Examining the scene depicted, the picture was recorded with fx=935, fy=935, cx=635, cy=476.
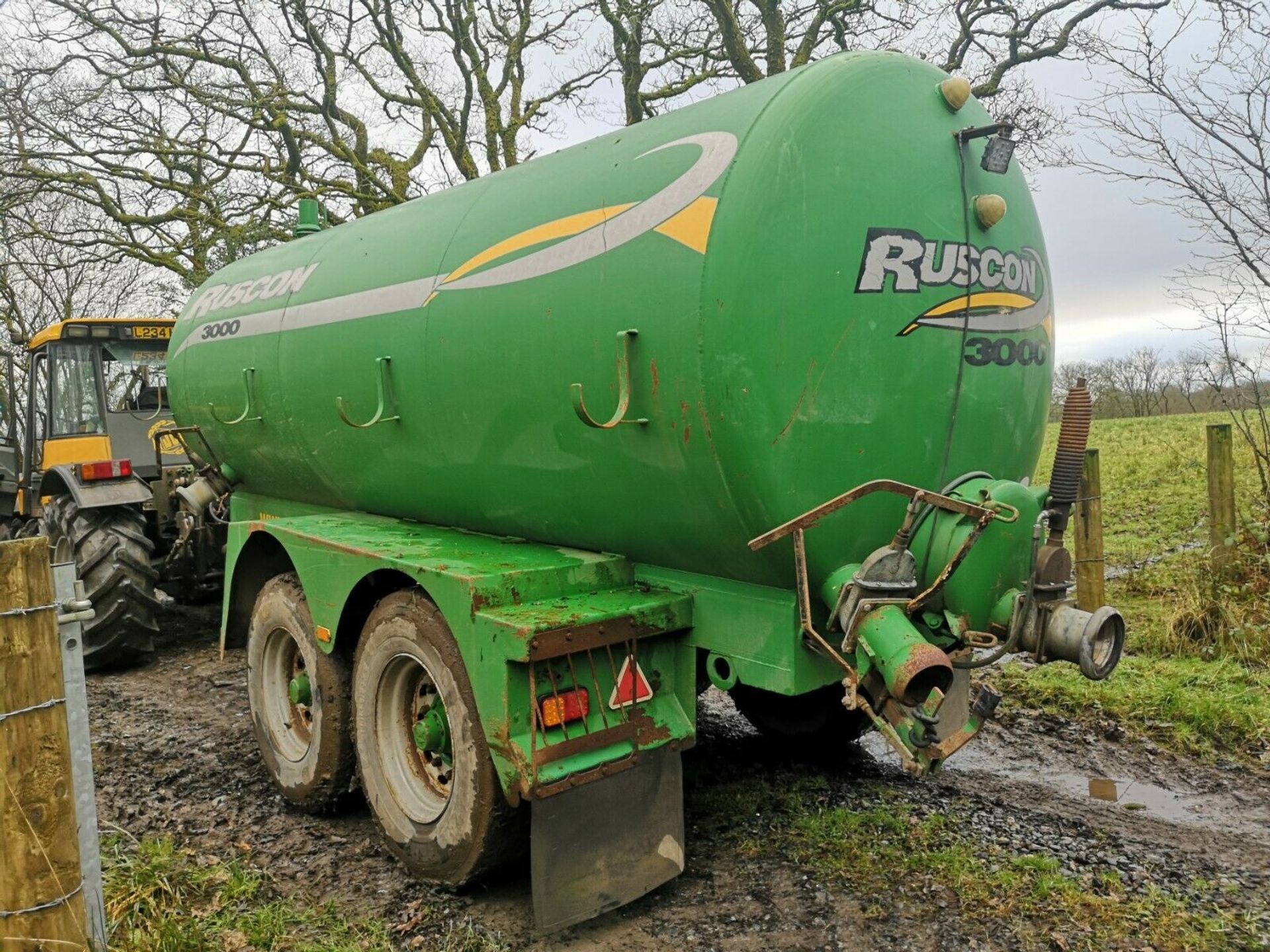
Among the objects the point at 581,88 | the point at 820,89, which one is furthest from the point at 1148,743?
the point at 581,88

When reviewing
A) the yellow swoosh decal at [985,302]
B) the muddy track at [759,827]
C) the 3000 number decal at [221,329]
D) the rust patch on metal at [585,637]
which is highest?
the 3000 number decal at [221,329]

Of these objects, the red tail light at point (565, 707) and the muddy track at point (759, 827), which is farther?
the muddy track at point (759, 827)

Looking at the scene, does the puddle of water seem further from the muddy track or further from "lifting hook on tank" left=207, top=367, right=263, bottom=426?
"lifting hook on tank" left=207, top=367, right=263, bottom=426

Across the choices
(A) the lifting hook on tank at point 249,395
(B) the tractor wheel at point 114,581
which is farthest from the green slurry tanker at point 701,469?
(B) the tractor wheel at point 114,581

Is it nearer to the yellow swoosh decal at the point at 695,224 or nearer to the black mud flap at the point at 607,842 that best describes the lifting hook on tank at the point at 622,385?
the yellow swoosh decal at the point at 695,224

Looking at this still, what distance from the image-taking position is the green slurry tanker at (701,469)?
2.95 m

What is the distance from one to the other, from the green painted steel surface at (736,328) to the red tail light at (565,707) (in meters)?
0.62

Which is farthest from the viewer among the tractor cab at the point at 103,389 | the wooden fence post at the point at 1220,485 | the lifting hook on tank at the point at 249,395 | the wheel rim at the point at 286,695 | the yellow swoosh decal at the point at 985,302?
the tractor cab at the point at 103,389

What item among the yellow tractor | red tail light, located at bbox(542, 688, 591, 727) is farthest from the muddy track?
the yellow tractor

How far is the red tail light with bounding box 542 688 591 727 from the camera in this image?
313 cm

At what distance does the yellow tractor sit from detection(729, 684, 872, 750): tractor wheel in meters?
4.38

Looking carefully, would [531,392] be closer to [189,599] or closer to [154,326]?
[154,326]

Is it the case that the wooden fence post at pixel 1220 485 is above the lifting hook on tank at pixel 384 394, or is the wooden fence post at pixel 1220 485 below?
below

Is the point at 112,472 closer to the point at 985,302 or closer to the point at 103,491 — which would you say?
the point at 103,491
